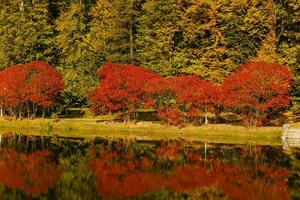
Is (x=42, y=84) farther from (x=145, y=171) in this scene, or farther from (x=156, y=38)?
(x=145, y=171)

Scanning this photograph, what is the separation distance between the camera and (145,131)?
55938mm

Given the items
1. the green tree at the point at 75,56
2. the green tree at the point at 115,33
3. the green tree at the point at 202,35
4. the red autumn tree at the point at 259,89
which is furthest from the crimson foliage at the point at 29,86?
the red autumn tree at the point at 259,89

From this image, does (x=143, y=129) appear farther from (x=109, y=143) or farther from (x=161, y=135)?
(x=109, y=143)

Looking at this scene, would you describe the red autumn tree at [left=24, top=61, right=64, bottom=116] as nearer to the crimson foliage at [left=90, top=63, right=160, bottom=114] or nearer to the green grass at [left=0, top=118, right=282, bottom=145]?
the green grass at [left=0, top=118, right=282, bottom=145]

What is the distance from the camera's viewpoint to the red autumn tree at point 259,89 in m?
53.0

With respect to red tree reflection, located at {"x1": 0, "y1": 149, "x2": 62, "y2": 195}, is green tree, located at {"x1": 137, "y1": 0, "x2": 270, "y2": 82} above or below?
above

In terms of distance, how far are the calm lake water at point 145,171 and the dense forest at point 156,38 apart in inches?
1014

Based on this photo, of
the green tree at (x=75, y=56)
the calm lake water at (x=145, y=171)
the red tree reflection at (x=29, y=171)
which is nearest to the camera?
the calm lake water at (x=145, y=171)

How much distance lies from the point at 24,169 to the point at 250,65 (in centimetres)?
2980

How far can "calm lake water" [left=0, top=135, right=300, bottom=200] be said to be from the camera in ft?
89.2

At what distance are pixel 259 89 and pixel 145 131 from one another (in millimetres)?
12565

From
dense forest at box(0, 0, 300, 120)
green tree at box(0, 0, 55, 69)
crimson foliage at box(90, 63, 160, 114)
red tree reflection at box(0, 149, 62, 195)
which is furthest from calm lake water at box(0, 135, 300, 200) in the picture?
green tree at box(0, 0, 55, 69)

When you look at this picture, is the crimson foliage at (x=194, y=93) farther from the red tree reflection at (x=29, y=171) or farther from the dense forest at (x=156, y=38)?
the red tree reflection at (x=29, y=171)

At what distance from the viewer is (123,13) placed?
74.4m
